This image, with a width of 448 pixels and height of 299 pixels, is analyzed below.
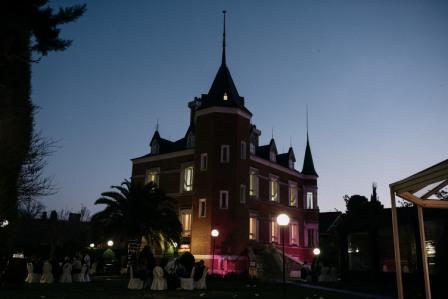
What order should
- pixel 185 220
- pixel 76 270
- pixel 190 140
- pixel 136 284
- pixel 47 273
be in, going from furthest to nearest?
1. pixel 190 140
2. pixel 185 220
3. pixel 76 270
4. pixel 47 273
5. pixel 136 284

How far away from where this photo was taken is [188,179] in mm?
37844

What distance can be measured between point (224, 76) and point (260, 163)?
8231 millimetres

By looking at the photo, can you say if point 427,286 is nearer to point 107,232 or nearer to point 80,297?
→ point 80,297

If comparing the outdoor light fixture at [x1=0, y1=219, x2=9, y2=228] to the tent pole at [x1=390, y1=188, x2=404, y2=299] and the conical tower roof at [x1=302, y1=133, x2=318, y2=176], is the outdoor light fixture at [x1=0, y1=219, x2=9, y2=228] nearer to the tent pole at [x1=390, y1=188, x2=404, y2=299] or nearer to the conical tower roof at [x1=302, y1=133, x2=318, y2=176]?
the tent pole at [x1=390, y1=188, x2=404, y2=299]

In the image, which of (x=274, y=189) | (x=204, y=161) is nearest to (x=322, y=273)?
(x=204, y=161)

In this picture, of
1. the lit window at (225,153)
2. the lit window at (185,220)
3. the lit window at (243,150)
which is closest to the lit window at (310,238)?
the lit window at (243,150)

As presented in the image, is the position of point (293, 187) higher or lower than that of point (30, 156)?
higher

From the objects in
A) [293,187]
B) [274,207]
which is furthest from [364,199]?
[274,207]

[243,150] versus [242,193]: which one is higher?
[243,150]

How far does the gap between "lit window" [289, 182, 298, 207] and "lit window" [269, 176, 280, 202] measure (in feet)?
9.54

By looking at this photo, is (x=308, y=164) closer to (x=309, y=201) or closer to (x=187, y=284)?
(x=309, y=201)

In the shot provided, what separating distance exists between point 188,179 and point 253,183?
18.3ft

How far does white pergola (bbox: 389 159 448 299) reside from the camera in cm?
752

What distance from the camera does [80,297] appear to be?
521 inches
